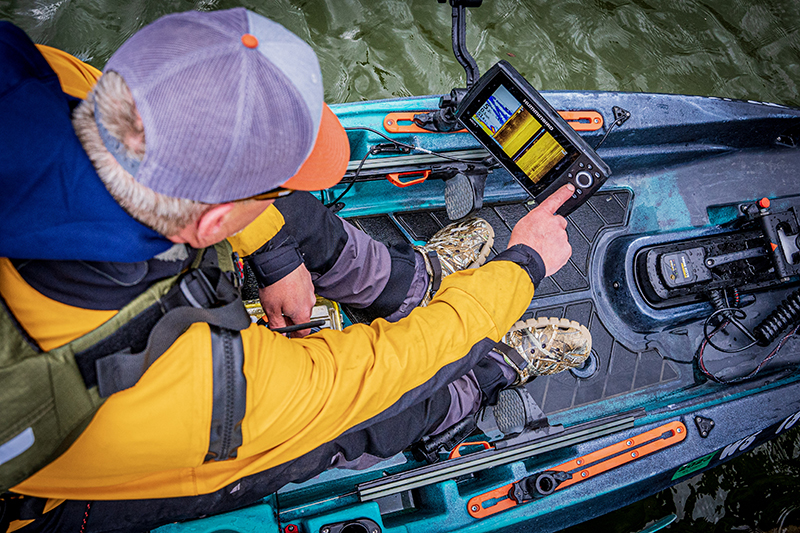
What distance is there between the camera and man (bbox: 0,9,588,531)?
94cm

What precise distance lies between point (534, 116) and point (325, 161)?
0.96m

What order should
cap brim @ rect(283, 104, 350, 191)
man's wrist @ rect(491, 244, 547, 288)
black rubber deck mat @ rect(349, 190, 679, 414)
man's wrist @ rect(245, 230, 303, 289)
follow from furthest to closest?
black rubber deck mat @ rect(349, 190, 679, 414) < man's wrist @ rect(245, 230, 303, 289) < man's wrist @ rect(491, 244, 547, 288) < cap brim @ rect(283, 104, 350, 191)

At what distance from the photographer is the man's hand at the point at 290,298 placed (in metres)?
1.98

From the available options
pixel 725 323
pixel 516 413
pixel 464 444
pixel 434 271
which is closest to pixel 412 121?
pixel 434 271

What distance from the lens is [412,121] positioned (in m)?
2.56

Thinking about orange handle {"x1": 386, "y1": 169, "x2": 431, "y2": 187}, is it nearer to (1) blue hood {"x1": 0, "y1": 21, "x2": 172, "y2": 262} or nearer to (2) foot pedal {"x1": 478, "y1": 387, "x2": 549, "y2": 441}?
(2) foot pedal {"x1": 478, "y1": 387, "x2": 549, "y2": 441}

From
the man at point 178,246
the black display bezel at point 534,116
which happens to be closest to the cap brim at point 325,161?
the man at point 178,246

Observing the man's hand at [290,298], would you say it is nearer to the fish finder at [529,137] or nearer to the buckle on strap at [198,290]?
the buckle on strap at [198,290]

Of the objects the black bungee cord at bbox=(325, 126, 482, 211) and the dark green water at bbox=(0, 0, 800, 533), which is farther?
the dark green water at bbox=(0, 0, 800, 533)

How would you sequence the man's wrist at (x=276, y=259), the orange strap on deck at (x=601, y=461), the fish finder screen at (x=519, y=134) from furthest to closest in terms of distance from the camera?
the orange strap on deck at (x=601, y=461)
the fish finder screen at (x=519, y=134)
the man's wrist at (x=276, y=259)

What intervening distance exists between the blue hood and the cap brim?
0.42 m

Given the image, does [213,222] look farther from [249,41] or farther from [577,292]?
[577,292]

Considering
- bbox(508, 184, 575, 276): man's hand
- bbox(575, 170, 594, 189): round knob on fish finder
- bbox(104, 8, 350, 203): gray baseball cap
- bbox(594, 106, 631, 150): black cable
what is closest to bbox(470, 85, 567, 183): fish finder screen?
bbox(575, 170, 594, 189): round knob on fish finder

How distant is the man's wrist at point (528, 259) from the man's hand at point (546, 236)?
3 cm
